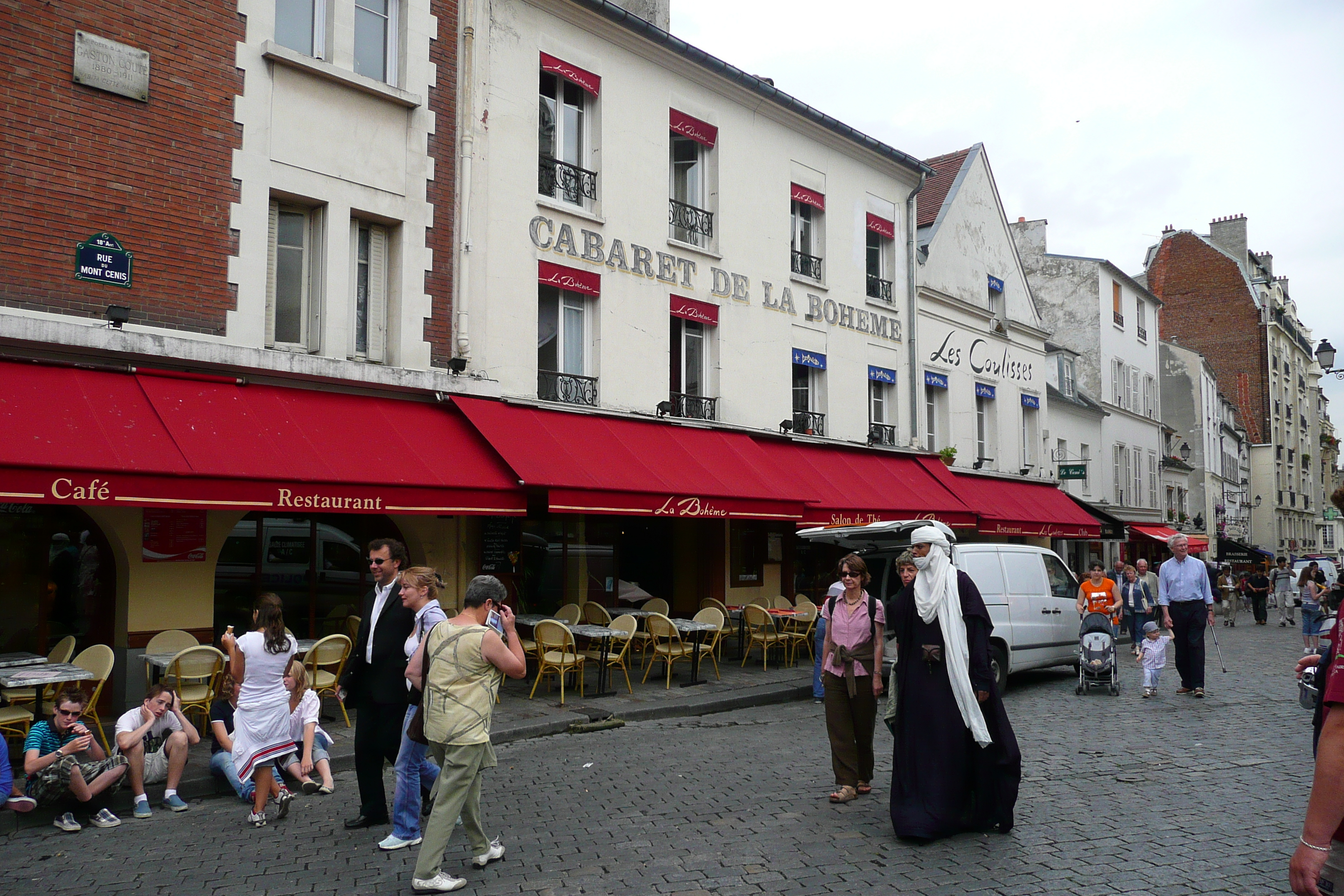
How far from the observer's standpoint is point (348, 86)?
36.0 feet

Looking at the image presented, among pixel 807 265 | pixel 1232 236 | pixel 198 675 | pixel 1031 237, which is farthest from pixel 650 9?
pixel 1232 236

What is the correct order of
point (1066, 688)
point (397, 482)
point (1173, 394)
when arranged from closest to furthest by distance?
point (397, 482), point (1066, 688), point (1173, 394)

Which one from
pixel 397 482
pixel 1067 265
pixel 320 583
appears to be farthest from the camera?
pixel 1067 265

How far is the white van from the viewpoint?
1173 centimetres

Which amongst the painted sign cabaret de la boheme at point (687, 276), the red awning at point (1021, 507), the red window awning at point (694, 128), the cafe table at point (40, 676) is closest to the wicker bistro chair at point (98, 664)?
the cafe table at point (40, 676)

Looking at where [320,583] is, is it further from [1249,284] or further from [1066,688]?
[1249,284]

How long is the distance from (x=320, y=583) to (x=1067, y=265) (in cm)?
2755

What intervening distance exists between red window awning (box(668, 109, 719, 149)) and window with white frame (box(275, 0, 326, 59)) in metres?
5.45

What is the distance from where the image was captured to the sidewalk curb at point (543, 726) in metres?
6.45

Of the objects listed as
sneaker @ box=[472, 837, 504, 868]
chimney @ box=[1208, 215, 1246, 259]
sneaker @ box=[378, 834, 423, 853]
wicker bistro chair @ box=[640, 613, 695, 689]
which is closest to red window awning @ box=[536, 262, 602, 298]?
wicker bistro chair @ box=[640, 613, 695, 689]

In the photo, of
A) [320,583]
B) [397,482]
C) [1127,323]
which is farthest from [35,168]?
[1127,323]

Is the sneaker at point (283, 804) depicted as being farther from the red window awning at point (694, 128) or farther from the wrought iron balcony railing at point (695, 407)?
the red window awning at point (694, 128)

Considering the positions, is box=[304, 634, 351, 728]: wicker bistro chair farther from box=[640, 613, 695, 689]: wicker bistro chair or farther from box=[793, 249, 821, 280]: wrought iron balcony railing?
box=[793, 249, 821, 280]: wrought iron balcony railing

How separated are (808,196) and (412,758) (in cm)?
1378
